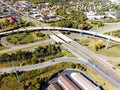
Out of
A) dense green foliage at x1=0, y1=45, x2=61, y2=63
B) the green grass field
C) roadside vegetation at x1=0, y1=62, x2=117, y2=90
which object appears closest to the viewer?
roadside vegetation at x1=0, y1=62, x2=117, y2=90

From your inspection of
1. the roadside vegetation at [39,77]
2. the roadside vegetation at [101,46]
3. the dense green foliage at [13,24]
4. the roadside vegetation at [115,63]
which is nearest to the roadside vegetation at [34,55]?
the roadside vegetation at [39,77]

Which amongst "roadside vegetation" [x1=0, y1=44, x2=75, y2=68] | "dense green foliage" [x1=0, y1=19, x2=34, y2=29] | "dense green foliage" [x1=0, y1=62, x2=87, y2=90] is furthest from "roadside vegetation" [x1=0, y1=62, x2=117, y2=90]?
"dense green foliage" [x1=0, y1=19, x2=34, y2=29]

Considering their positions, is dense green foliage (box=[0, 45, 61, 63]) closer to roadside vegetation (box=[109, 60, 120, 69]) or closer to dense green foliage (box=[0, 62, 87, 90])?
dense green foliage (box=[0, 62, 87, 90])

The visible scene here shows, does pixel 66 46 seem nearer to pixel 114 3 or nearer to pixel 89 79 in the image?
pixel 89 79

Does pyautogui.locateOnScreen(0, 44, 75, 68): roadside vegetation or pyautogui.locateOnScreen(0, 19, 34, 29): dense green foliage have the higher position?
pyautogui.locateOnScreen(0, 19, 34, 29): dense green foliage

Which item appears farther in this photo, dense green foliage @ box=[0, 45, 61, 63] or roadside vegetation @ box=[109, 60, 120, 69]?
dense green foliage @ box=[0, 45, 61, 63]

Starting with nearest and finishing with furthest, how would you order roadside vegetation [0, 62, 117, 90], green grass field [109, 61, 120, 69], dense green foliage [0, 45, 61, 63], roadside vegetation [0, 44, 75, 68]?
roadside vegetation [0, 62, 117, 90]
green grass field [109, 61, 120, 69]
roadside vegetation [0, 44, 75, 68]
dense green foliage [0, 45, 61, 63]

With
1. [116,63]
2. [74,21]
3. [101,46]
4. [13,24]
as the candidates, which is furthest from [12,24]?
[116,63]
